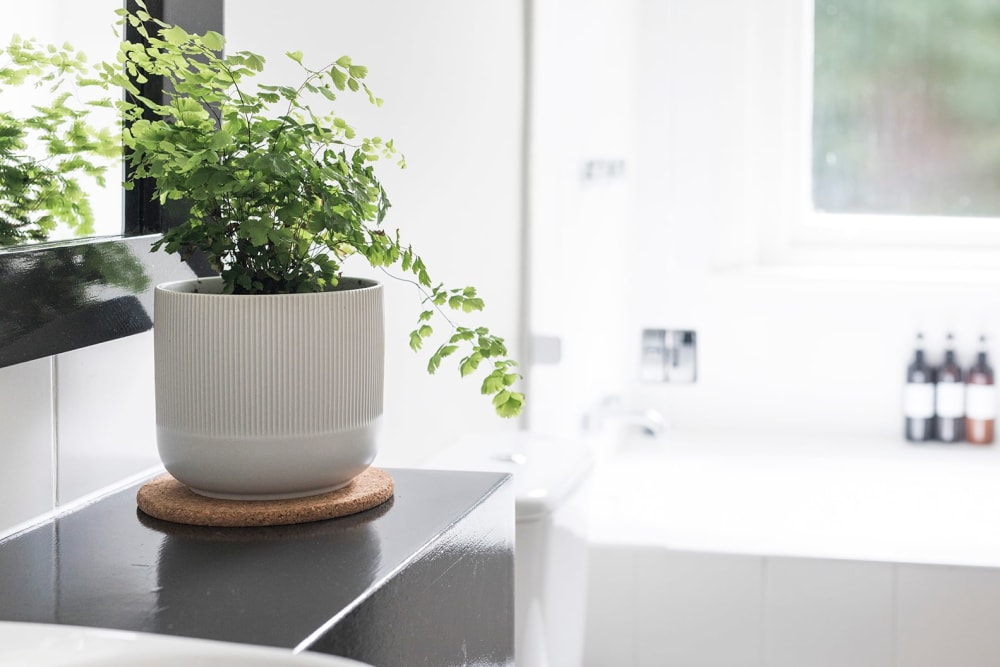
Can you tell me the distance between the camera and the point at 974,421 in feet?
9.27

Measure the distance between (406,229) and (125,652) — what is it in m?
1.05

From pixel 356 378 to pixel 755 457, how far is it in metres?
2.12

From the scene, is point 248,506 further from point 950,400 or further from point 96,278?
point 950,400

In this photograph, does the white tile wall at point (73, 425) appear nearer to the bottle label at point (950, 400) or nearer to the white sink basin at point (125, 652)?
the white sink basin at point (125, 652)

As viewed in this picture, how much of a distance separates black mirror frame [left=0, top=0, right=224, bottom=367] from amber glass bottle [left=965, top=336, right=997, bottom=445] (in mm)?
2258

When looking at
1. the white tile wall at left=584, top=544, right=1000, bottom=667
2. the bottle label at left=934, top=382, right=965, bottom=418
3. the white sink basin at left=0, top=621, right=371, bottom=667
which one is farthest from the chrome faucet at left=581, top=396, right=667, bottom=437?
the white sink basin at left=0, top=621, right=371, bottom=667

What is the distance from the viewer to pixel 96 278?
85cm

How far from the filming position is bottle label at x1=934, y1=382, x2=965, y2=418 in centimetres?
283

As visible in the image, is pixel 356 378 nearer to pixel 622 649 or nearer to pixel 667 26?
pixel 622 649

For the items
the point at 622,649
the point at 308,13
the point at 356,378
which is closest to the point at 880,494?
the point at 622,649

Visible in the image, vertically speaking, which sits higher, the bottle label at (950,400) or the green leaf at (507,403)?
the green leaf at (507,403)

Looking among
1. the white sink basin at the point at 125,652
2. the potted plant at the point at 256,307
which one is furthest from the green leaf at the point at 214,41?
the white sink basin at the point at 125,652

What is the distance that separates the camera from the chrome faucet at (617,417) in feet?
7.81

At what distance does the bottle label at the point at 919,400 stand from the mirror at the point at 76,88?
2.35m
